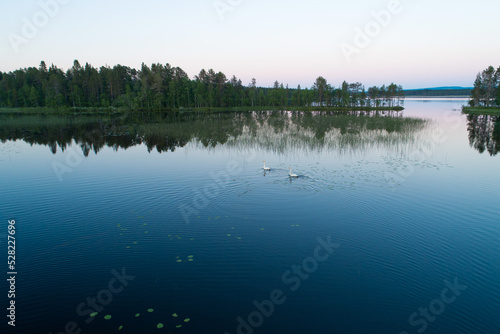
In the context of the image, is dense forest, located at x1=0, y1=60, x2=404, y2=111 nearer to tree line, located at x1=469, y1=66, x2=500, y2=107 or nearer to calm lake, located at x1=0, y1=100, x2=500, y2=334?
tree line, located at x1=469, y1=66, x2=500, y2=107

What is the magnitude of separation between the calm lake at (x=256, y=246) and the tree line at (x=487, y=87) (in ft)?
335

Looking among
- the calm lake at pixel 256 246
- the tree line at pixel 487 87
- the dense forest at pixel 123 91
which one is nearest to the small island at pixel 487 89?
the tree line at pixel 487 87

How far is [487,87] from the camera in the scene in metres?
103

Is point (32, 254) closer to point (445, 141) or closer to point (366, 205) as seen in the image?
point (366, 205)

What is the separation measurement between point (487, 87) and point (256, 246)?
126116 millimetres

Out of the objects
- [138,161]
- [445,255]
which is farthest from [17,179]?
[445,255]

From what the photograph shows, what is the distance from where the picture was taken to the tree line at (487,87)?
335 feet

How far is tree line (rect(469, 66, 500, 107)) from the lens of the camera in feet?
335

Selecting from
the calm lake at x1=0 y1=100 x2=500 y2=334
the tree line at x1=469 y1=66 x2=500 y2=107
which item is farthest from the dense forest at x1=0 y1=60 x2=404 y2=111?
the calm lake at x1=0 y1=100 x2=500 y2=334

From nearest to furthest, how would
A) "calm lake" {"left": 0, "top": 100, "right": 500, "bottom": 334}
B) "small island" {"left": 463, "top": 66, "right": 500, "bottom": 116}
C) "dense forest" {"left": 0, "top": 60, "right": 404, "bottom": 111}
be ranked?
1. "calm lake" {"left": 0, "top": 100, "right": 500, "bottom": 334}
2. "small island" {"left": 463, "top": 66, "right": 500, "bottom": 116}
3. "dense forest" {"left": 0, "top": 60, "right": 404, "bottom": 111}

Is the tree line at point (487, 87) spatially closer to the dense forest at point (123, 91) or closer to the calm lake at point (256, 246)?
the dense forest at point (123, 91)

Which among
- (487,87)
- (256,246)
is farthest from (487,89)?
(256,246)

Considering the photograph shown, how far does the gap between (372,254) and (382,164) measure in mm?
15387

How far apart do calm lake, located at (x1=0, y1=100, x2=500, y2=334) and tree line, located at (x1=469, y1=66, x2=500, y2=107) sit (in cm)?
10212
